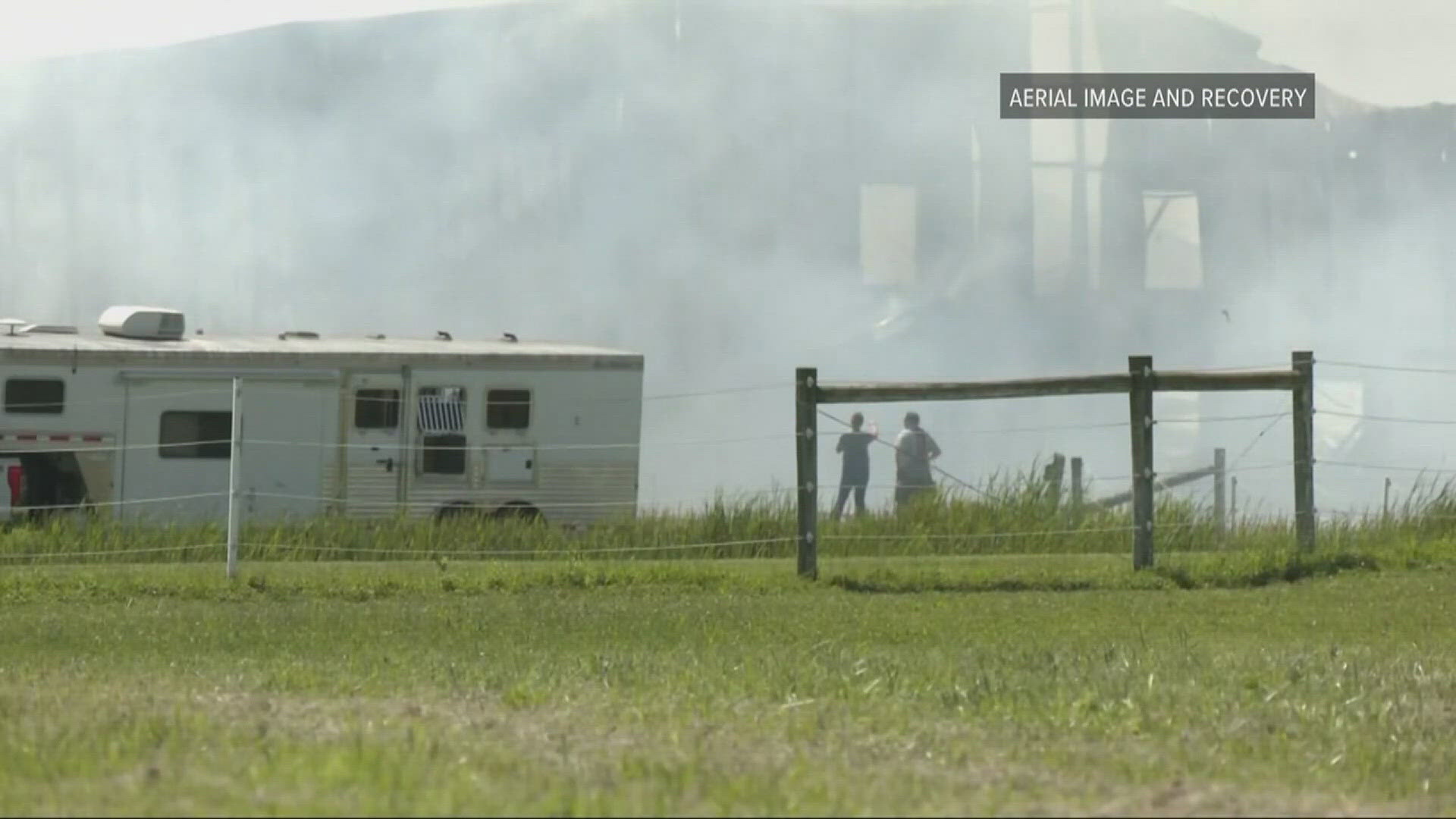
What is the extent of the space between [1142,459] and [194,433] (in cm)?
819

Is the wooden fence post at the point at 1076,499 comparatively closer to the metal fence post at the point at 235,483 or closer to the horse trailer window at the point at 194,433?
the metal fence post at the point at 235,483

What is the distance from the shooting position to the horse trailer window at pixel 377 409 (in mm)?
17500

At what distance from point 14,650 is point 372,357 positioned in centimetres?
879

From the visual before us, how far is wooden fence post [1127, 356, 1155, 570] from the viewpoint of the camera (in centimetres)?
1270

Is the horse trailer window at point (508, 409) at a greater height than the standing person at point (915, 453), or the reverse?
the horse trailer window at point (508, 409)

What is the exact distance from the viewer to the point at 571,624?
9.88 meters

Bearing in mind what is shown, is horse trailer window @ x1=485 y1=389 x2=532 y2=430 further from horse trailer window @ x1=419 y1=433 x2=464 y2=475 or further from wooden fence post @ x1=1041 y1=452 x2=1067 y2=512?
wooden fence post @ x1=1041 y1=452 x2=1067 y2=512

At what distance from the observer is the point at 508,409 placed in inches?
701

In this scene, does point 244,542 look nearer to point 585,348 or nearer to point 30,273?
point 585,348

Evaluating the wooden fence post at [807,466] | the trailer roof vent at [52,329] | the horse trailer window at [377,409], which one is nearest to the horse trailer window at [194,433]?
the horse trailer window at [377,409]

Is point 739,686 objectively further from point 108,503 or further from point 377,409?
point 377,409

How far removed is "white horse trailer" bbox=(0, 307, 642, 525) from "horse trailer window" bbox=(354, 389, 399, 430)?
0.01 m

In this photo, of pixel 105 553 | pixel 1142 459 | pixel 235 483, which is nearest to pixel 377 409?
pixel 105 553

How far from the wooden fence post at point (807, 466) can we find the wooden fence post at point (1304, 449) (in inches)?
123
